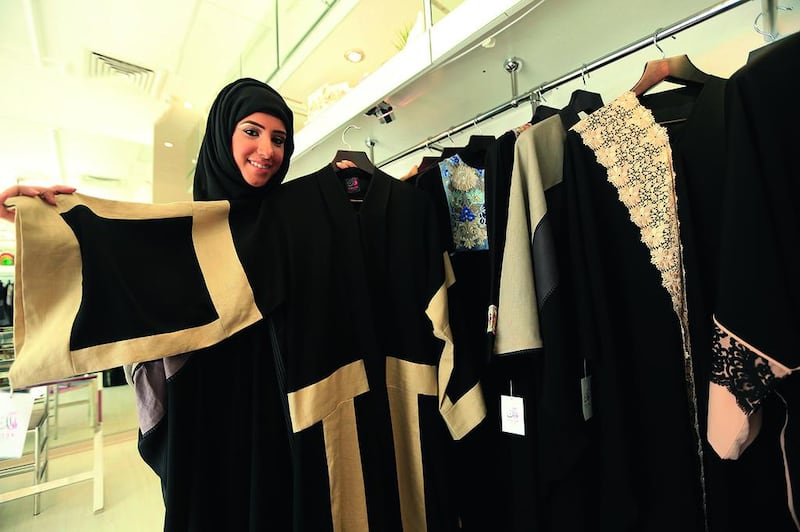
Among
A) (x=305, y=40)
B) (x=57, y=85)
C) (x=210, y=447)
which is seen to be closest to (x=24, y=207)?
(x=210, y=447)

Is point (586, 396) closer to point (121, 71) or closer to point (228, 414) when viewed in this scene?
point (228, 414)

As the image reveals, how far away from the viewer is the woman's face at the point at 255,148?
28.3 inches

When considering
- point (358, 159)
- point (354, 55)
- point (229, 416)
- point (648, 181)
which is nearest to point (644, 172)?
point (648, 181)

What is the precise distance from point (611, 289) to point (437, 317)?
34 cm

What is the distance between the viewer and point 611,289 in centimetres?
67

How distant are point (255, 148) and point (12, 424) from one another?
1465mm

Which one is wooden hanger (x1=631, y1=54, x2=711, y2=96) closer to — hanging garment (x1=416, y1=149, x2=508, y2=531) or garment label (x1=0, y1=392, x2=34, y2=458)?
hanging garment (x1=416, y1=149, x2=508, y2=531)

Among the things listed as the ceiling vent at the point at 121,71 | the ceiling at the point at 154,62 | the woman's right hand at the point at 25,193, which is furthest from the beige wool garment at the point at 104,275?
the ceiling vent at the point at 121,71

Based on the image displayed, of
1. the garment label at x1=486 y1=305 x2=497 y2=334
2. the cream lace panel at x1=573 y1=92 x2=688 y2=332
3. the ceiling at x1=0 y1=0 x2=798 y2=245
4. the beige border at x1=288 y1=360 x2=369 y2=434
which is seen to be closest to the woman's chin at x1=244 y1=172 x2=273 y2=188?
the ceiling at x1=0 y1=0 x2=798 y2=245

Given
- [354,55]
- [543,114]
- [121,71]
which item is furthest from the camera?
[121,71]

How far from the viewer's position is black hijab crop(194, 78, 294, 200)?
723 millimetres

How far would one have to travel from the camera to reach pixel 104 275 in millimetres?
531

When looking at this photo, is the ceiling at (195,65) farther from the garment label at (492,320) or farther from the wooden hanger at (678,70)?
the garment label at (492,320)

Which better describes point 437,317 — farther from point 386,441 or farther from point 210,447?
point 210,447
